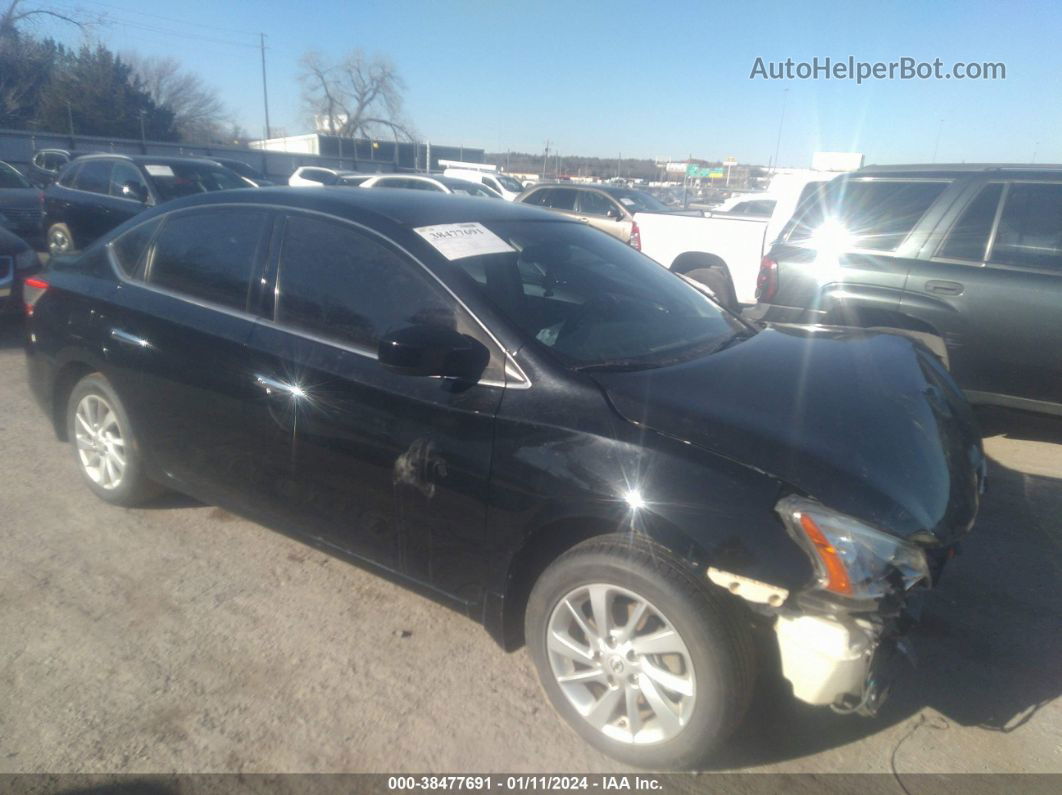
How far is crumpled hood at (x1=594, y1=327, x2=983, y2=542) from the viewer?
2221mm

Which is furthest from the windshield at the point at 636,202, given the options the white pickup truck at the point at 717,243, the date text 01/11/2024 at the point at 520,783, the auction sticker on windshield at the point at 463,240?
the date text 01/11/2024 at the point at 520,783

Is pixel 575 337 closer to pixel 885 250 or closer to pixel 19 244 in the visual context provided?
pixel 885 250

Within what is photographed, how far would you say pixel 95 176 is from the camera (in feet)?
34.8

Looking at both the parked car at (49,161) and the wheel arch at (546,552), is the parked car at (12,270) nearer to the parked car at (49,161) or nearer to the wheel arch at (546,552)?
the wheel arch at (546,552)

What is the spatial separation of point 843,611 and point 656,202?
536 inches

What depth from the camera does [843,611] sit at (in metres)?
2.07

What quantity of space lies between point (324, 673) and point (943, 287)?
177 inches

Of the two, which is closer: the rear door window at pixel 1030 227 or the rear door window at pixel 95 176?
the rear door window at pixel 1030 227

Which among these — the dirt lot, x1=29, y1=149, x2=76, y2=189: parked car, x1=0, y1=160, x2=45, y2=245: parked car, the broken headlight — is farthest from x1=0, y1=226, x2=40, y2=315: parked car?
x1=29, y1=149, x2=76, y2=189: parked car

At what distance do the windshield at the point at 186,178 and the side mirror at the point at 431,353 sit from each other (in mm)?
8437

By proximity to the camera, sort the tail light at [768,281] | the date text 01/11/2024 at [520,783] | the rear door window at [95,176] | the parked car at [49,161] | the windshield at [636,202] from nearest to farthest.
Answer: the date text 01/11/2024 at [520,783], the tail light at [768,281], the rear door window at [95,176], the windshield at [636,202], the parked car at [49,161]

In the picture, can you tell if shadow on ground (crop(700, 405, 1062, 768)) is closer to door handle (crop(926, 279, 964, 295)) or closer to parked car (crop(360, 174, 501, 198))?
door handle (crop(926, 279, 964, 295))

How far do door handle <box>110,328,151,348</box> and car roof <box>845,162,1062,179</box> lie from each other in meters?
4.92

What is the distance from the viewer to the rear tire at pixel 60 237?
1069cm
